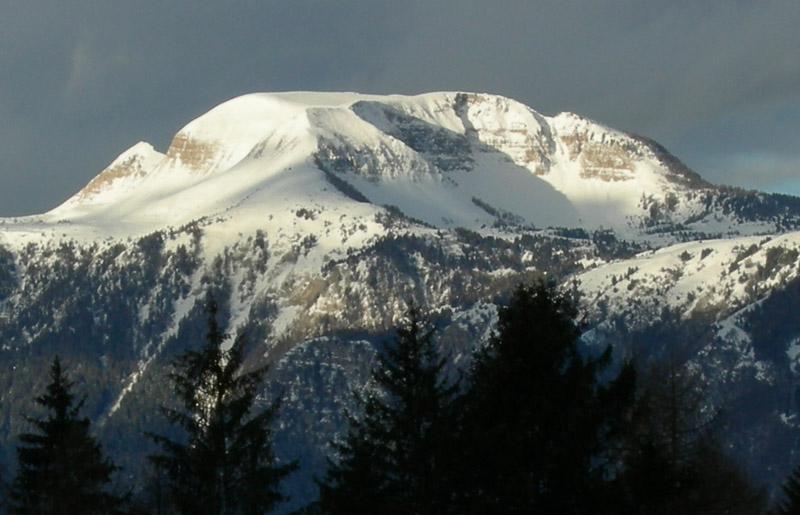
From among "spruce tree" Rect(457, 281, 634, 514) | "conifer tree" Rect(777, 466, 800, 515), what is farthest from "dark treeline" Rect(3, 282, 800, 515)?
"conifer tree" Rect(777, 466, 800, 515)

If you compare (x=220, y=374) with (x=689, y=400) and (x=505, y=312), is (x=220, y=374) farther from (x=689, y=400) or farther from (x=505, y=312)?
(x=689, y=400)

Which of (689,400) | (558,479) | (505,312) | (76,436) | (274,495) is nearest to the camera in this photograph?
(558,479)

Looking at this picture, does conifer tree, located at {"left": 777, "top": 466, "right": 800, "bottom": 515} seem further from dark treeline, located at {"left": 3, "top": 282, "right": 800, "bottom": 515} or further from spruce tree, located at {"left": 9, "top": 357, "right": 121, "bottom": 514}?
spruce tree, located at {"left": 9, "top": 357, "right": 121, "bottom": 514}

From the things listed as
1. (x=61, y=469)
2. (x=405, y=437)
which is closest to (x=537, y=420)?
(x=405, y=437)

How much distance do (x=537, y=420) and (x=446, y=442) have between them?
11.6ft

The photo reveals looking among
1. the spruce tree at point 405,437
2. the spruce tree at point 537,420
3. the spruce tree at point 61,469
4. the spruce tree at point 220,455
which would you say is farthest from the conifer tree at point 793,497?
the spruce tree at point 537,420

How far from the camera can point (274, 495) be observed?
45812mm

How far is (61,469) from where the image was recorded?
48000 millimetres

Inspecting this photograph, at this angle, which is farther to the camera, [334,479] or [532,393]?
[334,479]

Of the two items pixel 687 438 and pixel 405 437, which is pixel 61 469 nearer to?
pixel 405 437

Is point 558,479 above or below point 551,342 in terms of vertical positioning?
below

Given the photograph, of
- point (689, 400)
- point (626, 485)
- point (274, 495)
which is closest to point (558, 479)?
point (626, 485)

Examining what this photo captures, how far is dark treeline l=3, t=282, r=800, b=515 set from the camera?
125 ft

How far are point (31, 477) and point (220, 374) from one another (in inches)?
426
